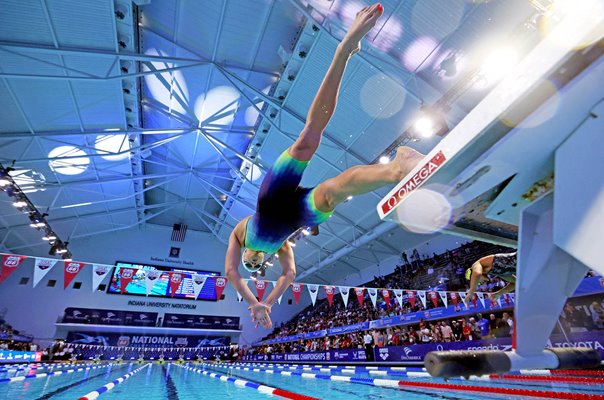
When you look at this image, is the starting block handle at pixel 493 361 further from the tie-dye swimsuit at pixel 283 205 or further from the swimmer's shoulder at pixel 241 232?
the swimmer's shoulder at pixel 241 232

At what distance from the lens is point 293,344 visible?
73.9ft

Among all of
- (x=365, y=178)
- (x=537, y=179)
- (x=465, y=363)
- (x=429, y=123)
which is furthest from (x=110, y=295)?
(x=537, y=179)

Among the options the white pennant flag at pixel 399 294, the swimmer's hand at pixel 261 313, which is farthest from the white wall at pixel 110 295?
the swimmer's hand at pixel 261 313

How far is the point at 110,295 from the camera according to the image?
25.3 meters

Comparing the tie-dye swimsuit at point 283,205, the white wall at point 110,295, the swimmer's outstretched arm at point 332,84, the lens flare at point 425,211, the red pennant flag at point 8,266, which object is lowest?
the lens flare at point 425,211

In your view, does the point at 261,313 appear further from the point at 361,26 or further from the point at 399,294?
the point at 399,294

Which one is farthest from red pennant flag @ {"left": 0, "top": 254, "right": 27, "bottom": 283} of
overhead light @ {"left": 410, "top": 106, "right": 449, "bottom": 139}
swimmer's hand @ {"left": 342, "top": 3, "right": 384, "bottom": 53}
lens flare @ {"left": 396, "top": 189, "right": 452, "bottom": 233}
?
lens flare @ {"left": 396, "top": 189, "right": 452, "bottom": 233}

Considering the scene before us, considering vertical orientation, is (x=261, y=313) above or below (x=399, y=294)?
below

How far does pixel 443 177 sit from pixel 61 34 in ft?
38.5

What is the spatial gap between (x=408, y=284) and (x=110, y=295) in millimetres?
23069

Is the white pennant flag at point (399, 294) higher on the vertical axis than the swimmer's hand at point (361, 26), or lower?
higher

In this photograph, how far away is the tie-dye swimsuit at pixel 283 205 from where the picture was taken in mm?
2475

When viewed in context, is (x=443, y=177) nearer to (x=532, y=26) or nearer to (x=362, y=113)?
(x=532, y=26)

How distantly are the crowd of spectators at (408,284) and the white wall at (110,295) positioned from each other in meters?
6.04
